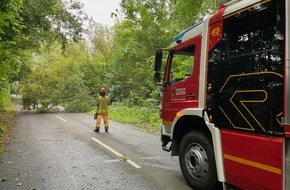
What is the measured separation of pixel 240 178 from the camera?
422 cm

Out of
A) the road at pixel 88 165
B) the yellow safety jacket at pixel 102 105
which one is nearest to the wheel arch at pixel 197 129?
the road at pixel 88 165

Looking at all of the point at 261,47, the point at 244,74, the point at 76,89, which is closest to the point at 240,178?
the point at 244,74

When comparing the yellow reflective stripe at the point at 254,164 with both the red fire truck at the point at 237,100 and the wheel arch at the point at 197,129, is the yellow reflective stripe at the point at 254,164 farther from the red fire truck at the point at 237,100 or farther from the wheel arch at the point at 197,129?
the wheel arch at the point at 197,129

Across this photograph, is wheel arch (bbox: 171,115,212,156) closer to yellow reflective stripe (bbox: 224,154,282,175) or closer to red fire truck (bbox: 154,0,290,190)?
red fire truck (bbox: 154,0,290,190)

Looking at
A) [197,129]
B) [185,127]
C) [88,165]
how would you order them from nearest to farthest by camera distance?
1. [197,129]
2. [185,127]
3. [88,165]

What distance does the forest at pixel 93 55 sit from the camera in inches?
575

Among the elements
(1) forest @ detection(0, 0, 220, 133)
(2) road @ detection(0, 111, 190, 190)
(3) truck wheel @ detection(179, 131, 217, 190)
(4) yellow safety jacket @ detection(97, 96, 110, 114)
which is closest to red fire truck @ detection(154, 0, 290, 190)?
(3) truck wheel @ detection(179, 131, 217, 190)

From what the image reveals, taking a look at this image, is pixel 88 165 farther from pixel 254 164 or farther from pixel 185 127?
pixel 254 164

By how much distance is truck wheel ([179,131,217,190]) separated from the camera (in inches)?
193

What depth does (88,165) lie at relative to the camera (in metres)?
7.14

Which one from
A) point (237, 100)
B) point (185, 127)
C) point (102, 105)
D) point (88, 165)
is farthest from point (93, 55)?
point (237, 100)

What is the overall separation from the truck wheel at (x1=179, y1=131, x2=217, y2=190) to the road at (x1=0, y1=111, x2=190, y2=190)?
0.33 metres

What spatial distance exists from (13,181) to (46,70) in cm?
2473

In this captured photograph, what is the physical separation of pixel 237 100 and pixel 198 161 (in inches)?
55.6
